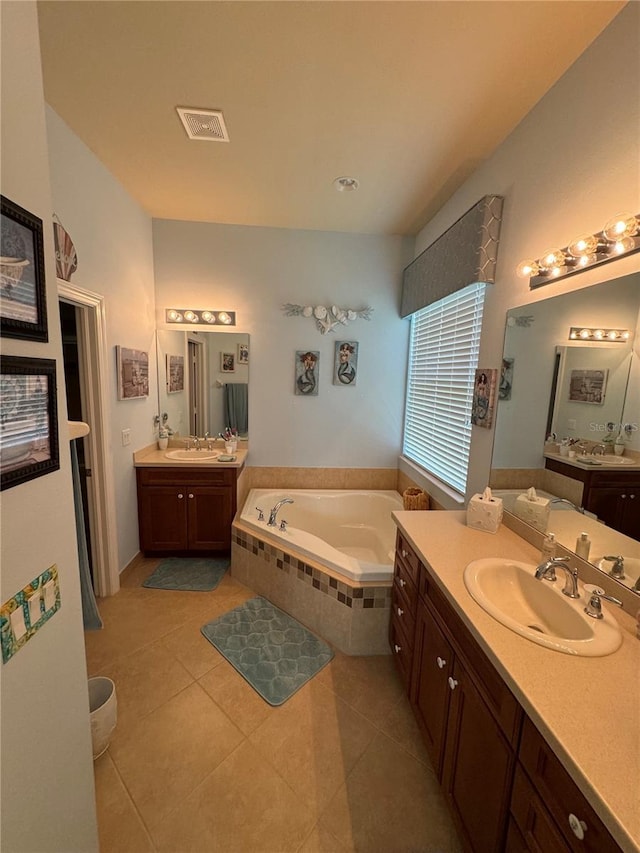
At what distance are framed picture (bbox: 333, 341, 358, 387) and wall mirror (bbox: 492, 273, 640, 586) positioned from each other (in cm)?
162

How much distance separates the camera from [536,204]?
5.28ft

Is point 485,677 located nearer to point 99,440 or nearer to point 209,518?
point 209,518

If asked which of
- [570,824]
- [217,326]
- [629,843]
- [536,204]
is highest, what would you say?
[536,204]

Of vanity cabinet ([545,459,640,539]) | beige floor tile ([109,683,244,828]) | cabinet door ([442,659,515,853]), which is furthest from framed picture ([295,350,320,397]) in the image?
cabinet door ([442,659,515,853])

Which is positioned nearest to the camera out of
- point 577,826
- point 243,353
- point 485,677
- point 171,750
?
point 577,826

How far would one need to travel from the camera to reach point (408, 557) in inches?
67.2

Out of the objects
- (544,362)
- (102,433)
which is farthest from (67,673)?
(544,362)

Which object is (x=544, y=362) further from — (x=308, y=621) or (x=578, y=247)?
(x=308, y=621)

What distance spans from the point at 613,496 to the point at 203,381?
9.94ft

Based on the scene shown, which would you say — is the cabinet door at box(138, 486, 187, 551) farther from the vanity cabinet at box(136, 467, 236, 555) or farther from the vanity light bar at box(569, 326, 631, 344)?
the vanity light bar at box(569, 326, 631, 344)

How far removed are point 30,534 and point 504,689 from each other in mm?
1255

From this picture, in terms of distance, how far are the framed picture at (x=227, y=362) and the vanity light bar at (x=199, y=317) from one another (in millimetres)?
282

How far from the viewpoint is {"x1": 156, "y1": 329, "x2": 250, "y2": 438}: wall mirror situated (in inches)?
125

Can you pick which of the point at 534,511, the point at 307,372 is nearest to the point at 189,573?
the point at 307,372
